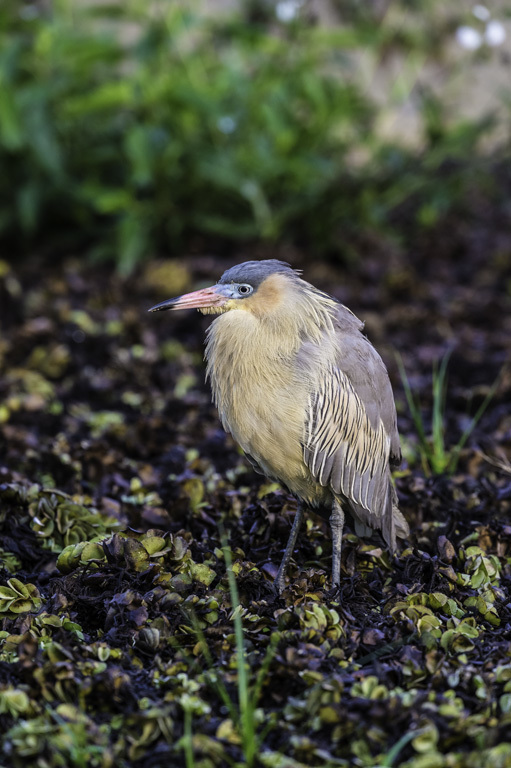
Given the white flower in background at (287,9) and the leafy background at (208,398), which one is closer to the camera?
the leafy background at (208,398)

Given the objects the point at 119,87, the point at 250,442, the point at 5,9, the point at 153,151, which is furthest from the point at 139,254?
the point at 250,442

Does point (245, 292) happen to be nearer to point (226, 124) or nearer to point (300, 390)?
point (300, 390)

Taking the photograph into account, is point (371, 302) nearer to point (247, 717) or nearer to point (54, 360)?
point (54, 360)

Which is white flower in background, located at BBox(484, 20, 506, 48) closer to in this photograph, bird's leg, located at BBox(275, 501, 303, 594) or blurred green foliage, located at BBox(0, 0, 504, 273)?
blurred green foliage, located at BBox(0, 0, 504, 273)

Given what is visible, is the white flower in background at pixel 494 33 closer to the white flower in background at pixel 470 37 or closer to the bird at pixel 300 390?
the white flower in background at pixel 470 37

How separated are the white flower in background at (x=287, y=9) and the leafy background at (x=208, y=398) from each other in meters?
0.02

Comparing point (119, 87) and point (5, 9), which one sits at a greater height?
point (5, 9)

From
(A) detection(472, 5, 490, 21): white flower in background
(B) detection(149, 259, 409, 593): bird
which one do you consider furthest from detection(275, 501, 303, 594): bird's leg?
(A) detection(472, 5, 490, 21): white flower in background

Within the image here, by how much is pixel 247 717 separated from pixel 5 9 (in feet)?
18.4

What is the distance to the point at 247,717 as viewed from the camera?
2.04m

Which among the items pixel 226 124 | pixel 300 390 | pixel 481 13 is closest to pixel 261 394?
pixel 300 390

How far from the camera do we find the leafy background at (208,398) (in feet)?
7.41

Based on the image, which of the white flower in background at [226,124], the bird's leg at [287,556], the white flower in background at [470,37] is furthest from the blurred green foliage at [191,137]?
the bird's leg at [287,556]

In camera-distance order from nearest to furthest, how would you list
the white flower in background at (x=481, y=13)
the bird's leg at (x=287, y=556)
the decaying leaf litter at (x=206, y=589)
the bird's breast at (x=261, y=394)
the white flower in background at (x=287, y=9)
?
1. the decaying leaf litter at (x=206, y=589)
2. the bird's breast at (x=261, y=394)
3. the bird's leg at (x=287, y=556)
4. the white flower in background at (x=481, y=13)
5. the white flower in background at (x=287, y=9)
